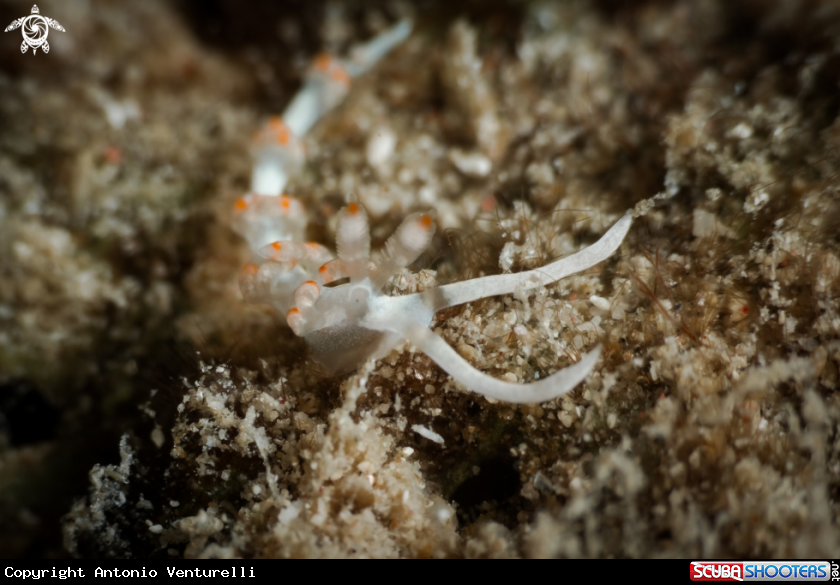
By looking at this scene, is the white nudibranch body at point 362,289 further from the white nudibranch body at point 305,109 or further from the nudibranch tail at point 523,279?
the white nudibranch body at point 305,109

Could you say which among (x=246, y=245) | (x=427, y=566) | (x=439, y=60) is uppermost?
(x=439, y=60)

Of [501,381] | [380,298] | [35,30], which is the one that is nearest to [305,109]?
[35,30]

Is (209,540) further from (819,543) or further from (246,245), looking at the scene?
(819,543)

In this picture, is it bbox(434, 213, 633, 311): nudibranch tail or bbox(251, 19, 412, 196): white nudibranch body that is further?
bbox(251, 19, 412, 196): white nudibranch body

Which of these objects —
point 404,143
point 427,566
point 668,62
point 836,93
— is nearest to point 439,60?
point 404,143

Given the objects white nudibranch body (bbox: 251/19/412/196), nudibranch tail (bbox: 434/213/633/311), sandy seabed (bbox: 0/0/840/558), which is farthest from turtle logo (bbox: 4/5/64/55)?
nudibranch tail (bbox: 434/213/633/311)

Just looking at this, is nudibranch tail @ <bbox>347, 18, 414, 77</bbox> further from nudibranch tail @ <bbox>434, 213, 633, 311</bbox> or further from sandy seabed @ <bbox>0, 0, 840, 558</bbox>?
nudibranch tail @ <bbox>434, 213, 633, 311</bbox>

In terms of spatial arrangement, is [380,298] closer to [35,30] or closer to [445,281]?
[445,281]
